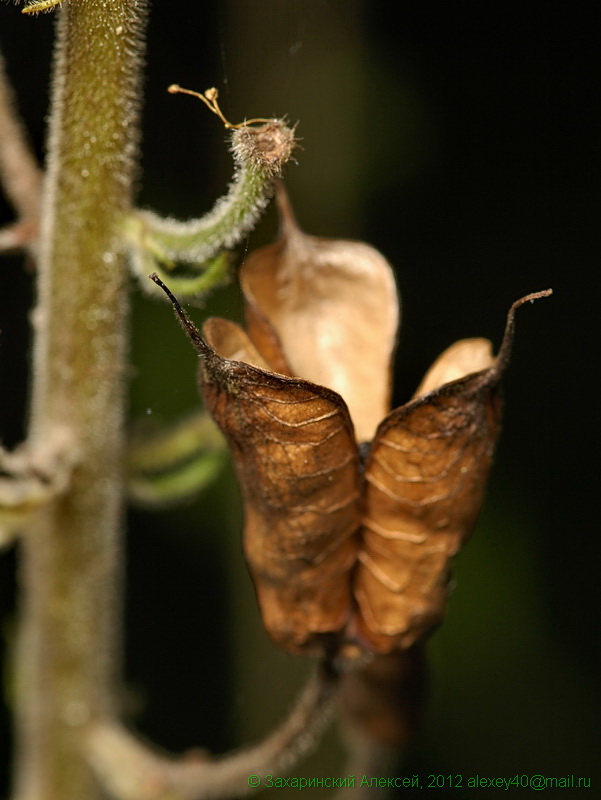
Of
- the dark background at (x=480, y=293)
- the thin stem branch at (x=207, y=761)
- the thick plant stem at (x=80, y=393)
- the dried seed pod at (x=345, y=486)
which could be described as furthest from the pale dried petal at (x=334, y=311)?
the dark background at (x=480, y=293)

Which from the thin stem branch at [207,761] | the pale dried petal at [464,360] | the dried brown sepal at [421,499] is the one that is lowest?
the thin stem branch at [207,761]

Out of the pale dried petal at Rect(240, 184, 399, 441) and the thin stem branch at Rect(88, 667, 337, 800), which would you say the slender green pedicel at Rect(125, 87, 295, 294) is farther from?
the thin stem branch at Rect(88, 667, 337, 800)

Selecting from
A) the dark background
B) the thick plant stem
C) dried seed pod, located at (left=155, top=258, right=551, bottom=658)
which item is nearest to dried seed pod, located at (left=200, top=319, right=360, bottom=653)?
dried seed pod, located at (left=155, top=258, right=551, bottom=658)

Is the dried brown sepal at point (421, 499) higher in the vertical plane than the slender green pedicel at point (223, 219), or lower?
lower

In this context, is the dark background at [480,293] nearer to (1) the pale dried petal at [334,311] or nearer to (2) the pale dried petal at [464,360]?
(1) the pale dried petal at [334,311]

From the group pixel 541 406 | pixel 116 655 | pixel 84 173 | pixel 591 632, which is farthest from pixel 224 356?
A: pixel 591 632

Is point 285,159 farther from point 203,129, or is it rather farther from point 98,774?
point 98,774

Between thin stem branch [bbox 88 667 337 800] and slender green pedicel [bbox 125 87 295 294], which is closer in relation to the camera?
slender green pedicel [bbox 125 87 295 294]
